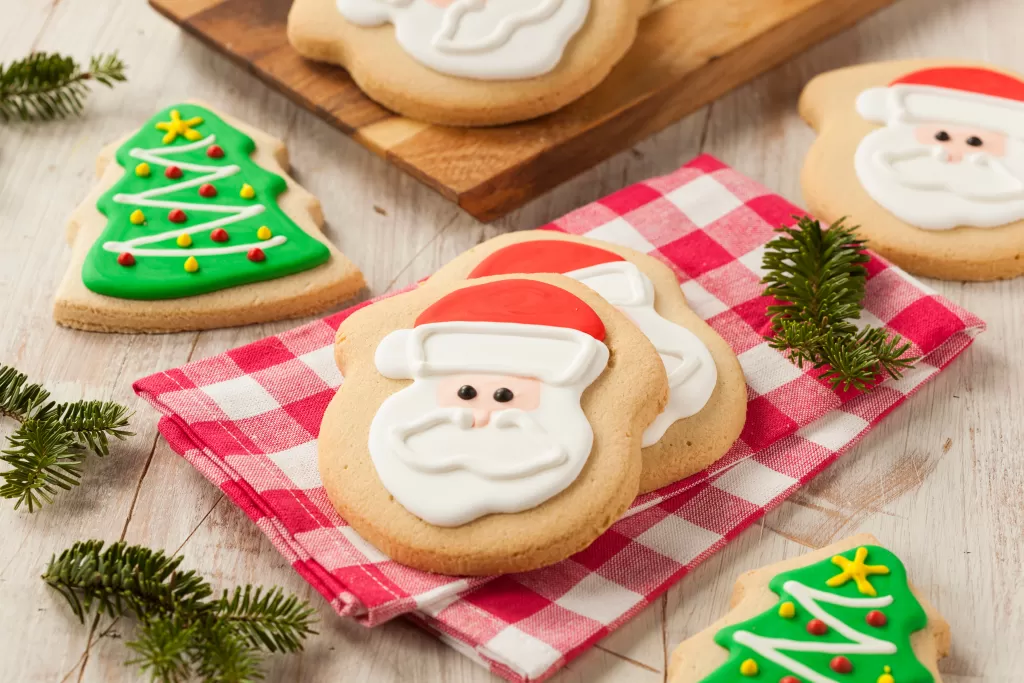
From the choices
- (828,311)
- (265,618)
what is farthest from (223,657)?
(828,311)

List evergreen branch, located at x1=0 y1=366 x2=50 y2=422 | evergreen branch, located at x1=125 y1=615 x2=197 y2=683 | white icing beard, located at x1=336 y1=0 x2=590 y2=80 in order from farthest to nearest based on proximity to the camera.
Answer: white icing beard, located at x1=336 y1=0 x2=590 y2=80, evergreen branch, located at x1=0 y1=366 x2=50 y2=422, evergreen branch, located at x1=125 y1=615 x2=197 y2=683

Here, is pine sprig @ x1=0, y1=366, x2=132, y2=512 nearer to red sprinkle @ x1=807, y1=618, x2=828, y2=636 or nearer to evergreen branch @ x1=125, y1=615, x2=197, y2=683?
evergreen branch @ x1=125, y1=615, x2=197, y2=683

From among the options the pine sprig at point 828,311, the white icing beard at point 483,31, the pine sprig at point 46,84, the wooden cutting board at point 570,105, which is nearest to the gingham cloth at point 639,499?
the pine sprig at point 828,311

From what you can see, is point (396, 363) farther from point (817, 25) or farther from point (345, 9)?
point (817, 25)

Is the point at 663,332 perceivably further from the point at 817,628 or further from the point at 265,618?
the point at 265,618

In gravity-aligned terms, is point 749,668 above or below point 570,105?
below

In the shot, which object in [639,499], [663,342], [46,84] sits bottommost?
[639,499]

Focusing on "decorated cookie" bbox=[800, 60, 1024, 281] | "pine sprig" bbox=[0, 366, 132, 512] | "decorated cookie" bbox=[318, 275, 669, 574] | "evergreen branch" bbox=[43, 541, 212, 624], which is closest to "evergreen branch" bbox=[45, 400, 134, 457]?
"pine sprig" bbox=[0, 366, 132, 512]
